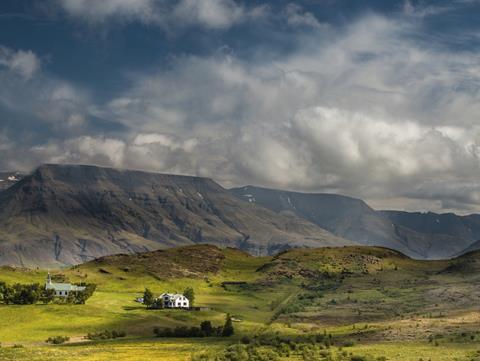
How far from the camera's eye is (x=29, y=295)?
536 feet

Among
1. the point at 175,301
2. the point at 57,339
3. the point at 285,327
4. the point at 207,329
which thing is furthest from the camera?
the point at 175,301

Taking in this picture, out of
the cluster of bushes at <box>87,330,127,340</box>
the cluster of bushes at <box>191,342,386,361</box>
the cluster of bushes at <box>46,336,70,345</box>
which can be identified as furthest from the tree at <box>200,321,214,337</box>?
the cluster of bushes at <box>191,342,386,361</box>

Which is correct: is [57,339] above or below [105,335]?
below

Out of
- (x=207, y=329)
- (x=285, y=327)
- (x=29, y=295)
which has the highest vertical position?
(x=29, y=295)

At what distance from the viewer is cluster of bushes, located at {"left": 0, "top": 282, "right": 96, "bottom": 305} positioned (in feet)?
531

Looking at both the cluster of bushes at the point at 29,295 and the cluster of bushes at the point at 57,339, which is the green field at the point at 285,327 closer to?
the cluster of bushes at the point at 57,339

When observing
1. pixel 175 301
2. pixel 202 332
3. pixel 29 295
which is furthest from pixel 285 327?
pixel 29 295

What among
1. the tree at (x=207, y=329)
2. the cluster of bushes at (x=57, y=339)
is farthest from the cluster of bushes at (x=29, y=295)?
the tree at (x=207, y=329)

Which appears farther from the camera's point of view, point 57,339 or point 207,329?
point 207,329

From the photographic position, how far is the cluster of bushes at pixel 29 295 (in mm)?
161875

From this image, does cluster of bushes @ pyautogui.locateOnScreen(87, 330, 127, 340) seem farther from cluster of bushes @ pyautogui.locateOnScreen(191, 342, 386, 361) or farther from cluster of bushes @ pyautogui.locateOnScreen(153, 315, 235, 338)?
cluster of bushes @ pyautogui.locateOnScreen(191, 342, 386, 361)

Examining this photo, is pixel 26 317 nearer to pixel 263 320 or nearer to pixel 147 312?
pixel 147 312

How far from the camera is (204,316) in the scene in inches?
6363

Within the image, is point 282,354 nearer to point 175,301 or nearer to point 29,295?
point 29,295
